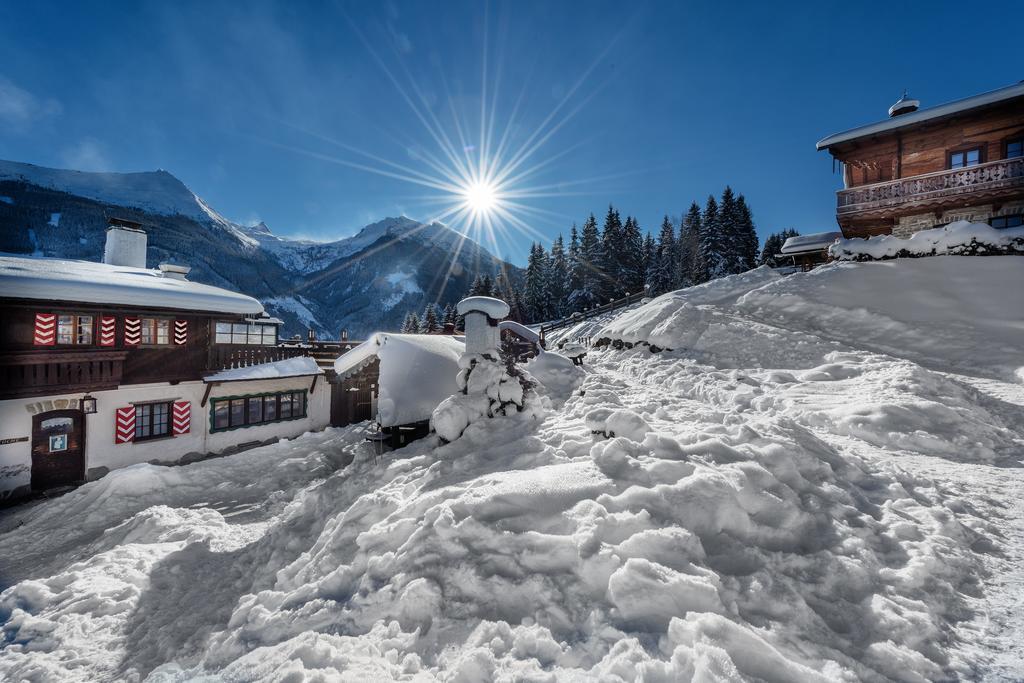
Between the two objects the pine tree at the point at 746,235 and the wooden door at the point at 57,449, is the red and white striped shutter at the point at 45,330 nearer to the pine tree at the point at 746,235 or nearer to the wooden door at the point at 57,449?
the wooden door at the point at 57,449

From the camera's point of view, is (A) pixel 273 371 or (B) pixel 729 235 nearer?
(A) pixel 273 371

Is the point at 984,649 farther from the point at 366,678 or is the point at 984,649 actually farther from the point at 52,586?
the point at 52,586

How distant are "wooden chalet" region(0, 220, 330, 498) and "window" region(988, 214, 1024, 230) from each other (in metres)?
31.2

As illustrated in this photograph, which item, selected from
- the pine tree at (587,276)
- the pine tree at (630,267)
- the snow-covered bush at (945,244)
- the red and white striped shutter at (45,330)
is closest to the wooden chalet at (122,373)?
the red and white striped shutter at (45,330)

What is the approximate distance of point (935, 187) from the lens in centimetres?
1658

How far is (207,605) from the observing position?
5324mm

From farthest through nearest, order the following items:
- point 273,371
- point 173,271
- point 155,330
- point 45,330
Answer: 1. point 173,271
2. point 273,371
3. point 155,330
4. point 45,330

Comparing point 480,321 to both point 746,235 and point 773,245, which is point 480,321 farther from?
point 773,245

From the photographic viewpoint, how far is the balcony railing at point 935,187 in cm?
1522

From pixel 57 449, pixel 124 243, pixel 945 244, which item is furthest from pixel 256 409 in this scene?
pixel 945 244

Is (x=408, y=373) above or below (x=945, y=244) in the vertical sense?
below

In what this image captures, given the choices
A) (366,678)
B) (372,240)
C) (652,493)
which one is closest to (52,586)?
(366,678)

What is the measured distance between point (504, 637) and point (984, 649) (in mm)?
3494

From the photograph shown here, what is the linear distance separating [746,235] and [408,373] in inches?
1834
